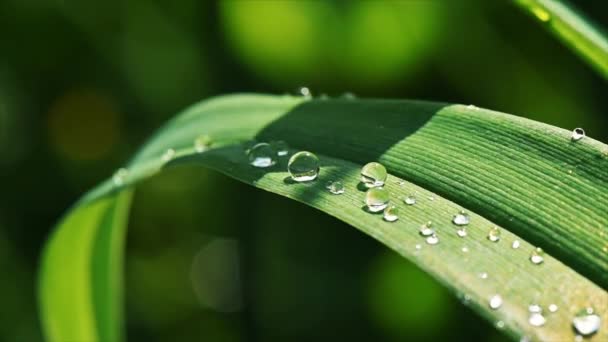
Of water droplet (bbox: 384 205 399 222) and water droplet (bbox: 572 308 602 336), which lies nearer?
water droplet (bbox: 572 308 602 336)

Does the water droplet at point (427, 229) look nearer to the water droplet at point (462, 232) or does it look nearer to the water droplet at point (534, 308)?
the water droplet at point (462, 232)

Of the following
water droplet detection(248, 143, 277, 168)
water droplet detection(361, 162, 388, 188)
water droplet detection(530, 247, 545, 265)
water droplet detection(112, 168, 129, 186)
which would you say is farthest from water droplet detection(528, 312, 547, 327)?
water droplet detection(112, 168, 129, 186)

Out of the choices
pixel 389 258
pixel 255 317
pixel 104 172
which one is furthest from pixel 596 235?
pixel 104 172

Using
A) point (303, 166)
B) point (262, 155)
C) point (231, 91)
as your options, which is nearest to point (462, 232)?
point (303, 166)

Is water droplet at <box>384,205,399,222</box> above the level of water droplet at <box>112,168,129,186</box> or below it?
above

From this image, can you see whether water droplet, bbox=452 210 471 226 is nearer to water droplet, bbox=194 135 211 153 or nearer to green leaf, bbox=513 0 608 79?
green leaf, bbox=513 0 608 79

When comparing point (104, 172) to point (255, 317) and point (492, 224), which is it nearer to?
point (255, 317)

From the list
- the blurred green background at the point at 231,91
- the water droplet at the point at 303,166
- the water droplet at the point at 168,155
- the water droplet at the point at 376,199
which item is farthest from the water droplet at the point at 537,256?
the blurred green background at the point at 231,91
